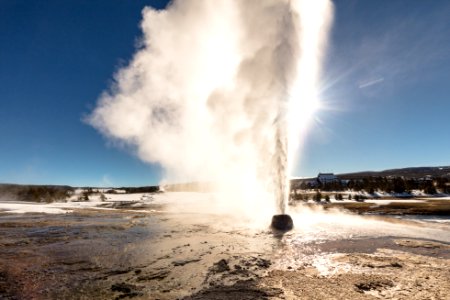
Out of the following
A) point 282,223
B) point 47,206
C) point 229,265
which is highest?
point 47,206

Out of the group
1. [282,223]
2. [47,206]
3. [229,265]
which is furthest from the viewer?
[47,206]

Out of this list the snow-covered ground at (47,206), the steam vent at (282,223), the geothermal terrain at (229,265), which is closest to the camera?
the geothermal terrain at (229,265)

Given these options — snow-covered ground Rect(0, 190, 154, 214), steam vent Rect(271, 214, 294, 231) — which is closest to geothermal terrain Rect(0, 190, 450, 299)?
steam vent Rect(271, 214, 294, 231)

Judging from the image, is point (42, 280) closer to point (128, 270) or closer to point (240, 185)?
point (128, 270)

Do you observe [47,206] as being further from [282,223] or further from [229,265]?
[229,265]

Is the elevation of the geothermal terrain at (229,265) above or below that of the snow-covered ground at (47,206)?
below

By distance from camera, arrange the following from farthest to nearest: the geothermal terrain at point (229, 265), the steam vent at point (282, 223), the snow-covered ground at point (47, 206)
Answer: the snow-covered ground at point (47, 206) → the steam vent at point (282, 223) → the geothermal terrain at point (229, 265)

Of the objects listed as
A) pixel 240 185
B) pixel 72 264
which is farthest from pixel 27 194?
pixel 72 264

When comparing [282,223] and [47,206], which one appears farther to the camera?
[47,206]

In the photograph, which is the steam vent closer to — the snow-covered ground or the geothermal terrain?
the geothermal terrain

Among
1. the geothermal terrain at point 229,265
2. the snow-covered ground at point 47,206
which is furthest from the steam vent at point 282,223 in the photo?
the snow-covered ground at point 47,206

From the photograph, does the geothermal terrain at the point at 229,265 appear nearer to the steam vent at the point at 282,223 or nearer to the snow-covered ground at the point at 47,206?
the steam vent at the point at 282,223

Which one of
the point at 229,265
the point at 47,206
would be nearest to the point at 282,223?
the point at 229,265

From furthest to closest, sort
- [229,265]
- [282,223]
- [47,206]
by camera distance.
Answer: [47,206]
[282,223]
[229,265]
